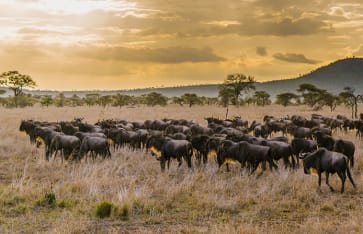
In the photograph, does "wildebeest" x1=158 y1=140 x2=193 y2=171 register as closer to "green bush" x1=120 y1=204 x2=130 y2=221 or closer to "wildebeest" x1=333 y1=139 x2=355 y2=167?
"wildebeest" x1=333 y1=139 x2=355 y2=167

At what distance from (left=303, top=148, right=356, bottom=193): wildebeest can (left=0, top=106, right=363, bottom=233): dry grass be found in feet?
1.44

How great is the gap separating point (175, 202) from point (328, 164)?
4482 mm

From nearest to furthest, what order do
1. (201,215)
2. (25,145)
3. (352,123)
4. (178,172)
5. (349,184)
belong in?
1. (201,215)
2. (349,184)
3. (178,172)
4. (25,145)
5. (352,123)

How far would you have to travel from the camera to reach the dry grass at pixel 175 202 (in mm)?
9391

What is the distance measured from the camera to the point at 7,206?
10742 millimetres

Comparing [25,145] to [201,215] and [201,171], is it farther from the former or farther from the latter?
[201,215]

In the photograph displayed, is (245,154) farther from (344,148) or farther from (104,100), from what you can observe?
(104,100)

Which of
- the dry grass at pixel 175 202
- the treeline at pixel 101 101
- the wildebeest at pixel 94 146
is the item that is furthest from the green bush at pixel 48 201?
the treeline at pixel 101 101

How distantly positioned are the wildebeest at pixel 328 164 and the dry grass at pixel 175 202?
44 cm

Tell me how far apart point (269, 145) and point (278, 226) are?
20.2 ft

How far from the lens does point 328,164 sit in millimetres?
12586

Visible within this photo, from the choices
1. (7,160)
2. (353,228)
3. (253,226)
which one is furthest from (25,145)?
(353,228)

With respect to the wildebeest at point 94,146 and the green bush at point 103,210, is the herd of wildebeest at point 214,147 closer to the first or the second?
the wildebeest at point 94,146

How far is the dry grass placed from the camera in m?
9.39
